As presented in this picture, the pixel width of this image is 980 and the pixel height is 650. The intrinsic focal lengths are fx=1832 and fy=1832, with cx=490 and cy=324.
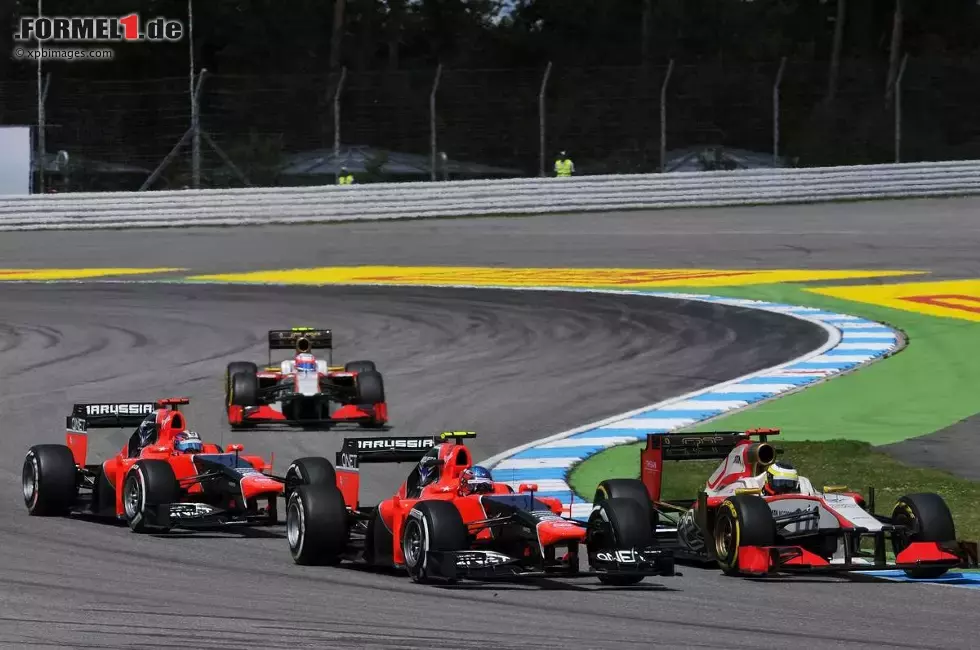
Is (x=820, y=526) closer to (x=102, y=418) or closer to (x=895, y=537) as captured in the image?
(x=895, y=537)

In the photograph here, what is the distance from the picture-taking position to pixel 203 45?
58906mm

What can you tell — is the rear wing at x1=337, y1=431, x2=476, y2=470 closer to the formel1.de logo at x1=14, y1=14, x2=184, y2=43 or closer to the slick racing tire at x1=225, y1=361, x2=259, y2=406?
the slick racing tire at x1=225, y1=361, x2=259, y2=406

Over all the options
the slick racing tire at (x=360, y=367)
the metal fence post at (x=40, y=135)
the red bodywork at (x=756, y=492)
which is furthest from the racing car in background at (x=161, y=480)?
the metal fence post at (x=40, y=135)

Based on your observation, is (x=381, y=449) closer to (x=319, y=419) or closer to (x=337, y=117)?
(x=319, y=419)

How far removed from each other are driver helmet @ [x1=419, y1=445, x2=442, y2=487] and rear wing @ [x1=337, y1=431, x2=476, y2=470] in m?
0.14

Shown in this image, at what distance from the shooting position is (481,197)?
38.2 meters

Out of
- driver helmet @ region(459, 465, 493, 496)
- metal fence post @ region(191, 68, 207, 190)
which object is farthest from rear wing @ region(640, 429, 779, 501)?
metal fence post @ region(191, 68, 207, 190)

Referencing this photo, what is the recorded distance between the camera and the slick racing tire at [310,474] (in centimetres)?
1031

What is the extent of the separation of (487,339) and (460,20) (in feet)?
148

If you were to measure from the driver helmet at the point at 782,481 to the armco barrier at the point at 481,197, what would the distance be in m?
27.5

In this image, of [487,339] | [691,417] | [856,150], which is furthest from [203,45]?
[691,417]

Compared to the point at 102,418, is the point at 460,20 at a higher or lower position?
higher

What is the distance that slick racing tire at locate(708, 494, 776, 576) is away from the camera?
937cm

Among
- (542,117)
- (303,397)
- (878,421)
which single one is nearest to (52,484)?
(303,397)
